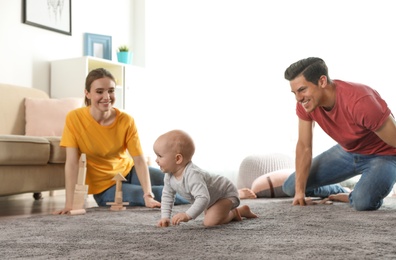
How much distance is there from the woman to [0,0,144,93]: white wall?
5.31 feet

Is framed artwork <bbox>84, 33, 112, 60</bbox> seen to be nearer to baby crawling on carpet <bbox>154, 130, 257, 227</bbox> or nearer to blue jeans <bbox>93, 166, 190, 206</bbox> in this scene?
blue jeans <bbox>93, 166, 190, 206</bbox>

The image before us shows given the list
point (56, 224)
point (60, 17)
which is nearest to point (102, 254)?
point (56, 224)

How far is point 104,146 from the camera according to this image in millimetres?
2576

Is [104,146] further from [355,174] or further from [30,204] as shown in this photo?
[355,174]

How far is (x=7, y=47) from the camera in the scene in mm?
3971

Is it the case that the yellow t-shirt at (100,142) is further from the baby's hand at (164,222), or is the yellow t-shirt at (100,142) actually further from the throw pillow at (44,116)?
the throw pillow at (44,116)

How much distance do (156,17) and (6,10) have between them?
1.74 metres

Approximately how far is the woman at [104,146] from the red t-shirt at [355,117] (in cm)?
84

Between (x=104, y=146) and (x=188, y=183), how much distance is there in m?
0.97

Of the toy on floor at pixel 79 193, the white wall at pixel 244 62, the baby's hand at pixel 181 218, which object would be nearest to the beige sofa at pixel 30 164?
the toy on floor at pixel 79 193

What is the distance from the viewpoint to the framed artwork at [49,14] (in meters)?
4.14

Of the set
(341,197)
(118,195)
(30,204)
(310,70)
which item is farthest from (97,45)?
(310,70)

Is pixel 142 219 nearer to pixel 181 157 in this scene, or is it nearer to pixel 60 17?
pixel 181 157

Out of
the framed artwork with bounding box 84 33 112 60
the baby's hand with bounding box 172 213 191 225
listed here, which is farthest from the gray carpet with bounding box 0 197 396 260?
the framed artwork with bounding box 84 33 112 60
